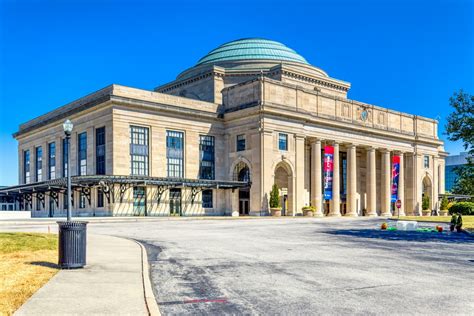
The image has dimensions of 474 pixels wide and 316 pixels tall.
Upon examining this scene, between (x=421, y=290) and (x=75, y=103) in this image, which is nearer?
(x=421, y=290)

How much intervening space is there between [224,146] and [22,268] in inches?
2038

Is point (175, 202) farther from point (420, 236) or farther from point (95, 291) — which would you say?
point (95, 291)

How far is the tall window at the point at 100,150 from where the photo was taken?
5676cm

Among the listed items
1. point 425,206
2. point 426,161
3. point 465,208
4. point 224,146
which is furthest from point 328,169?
point 426,161

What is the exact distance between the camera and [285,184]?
6456 cm

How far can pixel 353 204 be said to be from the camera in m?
70.0

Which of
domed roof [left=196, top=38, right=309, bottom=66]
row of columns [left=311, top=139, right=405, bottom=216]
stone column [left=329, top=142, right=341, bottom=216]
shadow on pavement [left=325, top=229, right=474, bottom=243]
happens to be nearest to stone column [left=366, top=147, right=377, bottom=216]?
row of columns [left=311, top=139, right=405, bottom=216]

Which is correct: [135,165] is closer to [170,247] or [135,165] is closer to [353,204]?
[353,204]

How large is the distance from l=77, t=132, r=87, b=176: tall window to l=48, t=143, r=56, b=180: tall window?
8591 millimetres

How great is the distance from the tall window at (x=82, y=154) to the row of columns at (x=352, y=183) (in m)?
29.0

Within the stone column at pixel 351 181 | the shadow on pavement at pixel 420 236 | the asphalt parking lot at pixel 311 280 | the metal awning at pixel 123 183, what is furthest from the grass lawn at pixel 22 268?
the stone column at pixel 351 181

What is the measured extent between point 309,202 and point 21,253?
53.7m

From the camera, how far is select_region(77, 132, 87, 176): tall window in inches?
2381

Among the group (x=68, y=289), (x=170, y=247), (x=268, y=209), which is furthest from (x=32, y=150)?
(x=68, y=289)
